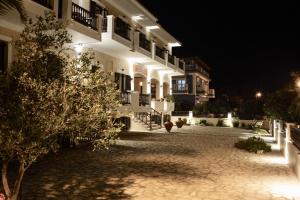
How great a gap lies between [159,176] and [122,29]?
40.4 ft

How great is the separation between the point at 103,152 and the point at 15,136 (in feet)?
30.1

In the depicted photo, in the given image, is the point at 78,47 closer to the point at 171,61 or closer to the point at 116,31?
the point at 116,31

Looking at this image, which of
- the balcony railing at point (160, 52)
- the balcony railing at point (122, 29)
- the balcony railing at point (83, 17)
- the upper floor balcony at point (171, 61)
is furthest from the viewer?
the upper floor balcony at point (171, 61)

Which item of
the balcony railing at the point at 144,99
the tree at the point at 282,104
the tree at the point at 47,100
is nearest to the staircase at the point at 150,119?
the balcony railing at the point at 144,99

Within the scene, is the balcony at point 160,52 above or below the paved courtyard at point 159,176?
above

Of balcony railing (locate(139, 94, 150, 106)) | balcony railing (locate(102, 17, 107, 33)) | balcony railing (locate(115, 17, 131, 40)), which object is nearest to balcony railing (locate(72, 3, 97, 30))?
balcony railing (locate(102, 17, 107, 33))

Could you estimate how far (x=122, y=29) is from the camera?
64.5 ft

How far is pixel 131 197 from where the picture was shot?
733 cm

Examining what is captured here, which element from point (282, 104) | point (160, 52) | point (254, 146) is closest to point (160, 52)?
point (160, 52)

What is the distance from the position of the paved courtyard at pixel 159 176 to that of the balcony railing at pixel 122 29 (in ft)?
26.8

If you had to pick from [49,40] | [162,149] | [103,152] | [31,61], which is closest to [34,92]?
[31,61]

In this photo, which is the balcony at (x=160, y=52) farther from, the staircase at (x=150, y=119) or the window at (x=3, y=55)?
the window at (x=3, y=55)

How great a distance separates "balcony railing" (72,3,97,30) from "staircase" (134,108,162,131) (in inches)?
370

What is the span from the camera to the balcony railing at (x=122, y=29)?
63.2 ft
